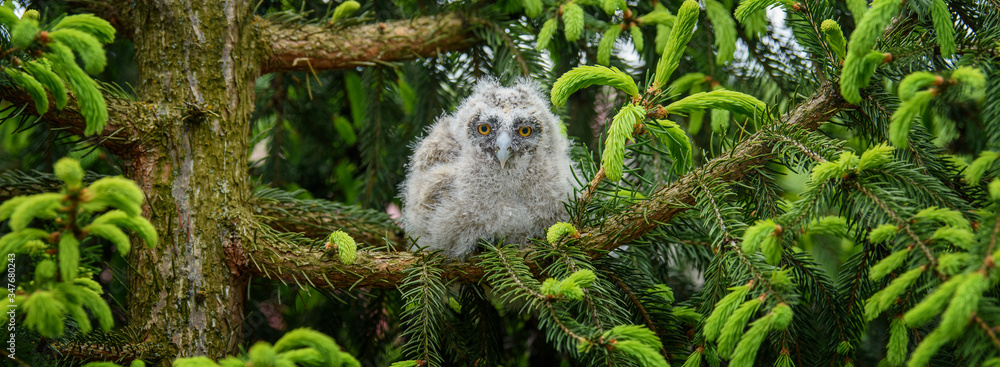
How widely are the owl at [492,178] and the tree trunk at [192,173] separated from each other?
2.39ft

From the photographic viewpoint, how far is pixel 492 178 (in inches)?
92.5

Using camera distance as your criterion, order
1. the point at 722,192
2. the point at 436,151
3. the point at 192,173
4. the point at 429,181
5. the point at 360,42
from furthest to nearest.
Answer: the point at 360,42
the point at 436,151
the point at 429,181
the point at 192,173
the point at 722,192

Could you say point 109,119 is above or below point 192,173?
above

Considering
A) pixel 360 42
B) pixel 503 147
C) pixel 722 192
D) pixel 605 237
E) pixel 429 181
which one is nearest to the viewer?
pixel 722 192

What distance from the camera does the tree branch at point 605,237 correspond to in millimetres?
1778

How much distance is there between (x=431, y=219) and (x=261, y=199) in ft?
2.46

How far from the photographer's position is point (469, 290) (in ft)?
8.00

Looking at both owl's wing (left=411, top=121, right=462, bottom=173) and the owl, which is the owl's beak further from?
owl's wing (left=411, top=121, right=462, bottom=173)

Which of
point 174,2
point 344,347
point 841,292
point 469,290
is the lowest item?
point 344,347

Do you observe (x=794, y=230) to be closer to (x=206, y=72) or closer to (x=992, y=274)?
(x=992, y=274)

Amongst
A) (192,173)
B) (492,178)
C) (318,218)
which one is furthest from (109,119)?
(492,178)

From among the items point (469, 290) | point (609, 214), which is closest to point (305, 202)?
point (469, 290)

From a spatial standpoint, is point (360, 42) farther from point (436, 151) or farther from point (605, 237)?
point (605, 237)

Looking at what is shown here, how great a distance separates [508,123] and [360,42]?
2.88ft
